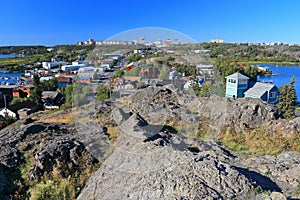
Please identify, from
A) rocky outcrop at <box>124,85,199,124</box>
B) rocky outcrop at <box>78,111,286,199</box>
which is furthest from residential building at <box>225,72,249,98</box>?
rocky outcrop at <box>124,85,199,124</box>

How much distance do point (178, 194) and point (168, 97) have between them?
2.14m

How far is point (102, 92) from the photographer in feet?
15.8

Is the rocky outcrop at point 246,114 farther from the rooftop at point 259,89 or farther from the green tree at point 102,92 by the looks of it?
the rooftop at point 259,89

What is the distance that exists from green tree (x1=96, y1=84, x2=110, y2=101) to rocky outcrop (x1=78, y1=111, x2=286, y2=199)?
0.77m

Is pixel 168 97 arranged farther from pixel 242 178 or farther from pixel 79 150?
pixel 79 150

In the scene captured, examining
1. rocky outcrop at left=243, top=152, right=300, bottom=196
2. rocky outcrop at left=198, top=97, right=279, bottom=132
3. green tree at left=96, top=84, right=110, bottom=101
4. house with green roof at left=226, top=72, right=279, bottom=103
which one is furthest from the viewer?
house with green roof at left=226, top=72, right=279, bottom=103

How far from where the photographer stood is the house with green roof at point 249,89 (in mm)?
21953

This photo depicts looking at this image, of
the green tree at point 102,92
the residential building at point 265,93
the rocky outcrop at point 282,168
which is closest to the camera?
the green tree at point 102,92

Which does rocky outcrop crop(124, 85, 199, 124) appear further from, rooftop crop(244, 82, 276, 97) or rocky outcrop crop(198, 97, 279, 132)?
rooftop crop(244, 82, 276, 97)

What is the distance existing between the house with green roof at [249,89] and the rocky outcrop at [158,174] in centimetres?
1707

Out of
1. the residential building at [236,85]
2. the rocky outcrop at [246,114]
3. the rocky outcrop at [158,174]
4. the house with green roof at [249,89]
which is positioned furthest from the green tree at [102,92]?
the house with green roof at [249,89]

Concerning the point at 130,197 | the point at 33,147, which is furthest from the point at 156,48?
the point at 33,147

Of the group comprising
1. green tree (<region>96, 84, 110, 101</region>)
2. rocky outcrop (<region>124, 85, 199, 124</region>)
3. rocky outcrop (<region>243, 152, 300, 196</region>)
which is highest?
green tree (<region>96, 84, 110, 101</region>)

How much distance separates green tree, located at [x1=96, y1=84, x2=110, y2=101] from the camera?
185 inches
